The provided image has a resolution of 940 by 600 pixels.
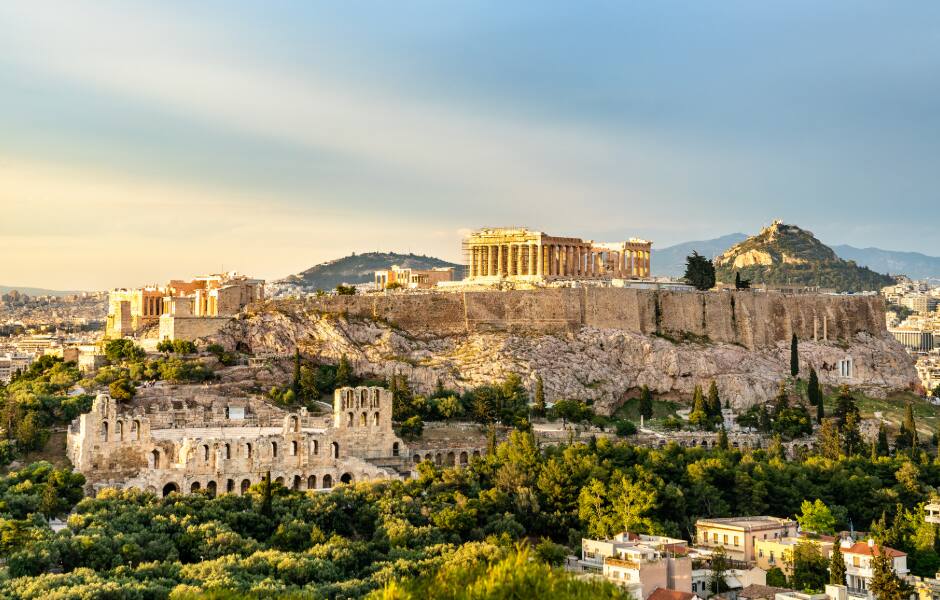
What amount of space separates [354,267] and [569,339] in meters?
126

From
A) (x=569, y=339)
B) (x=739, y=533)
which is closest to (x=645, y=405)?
(x=569, y=339)

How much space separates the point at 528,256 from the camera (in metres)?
81.4

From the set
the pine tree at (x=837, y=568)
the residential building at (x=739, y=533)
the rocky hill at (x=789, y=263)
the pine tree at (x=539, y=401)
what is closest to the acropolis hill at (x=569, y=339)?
the pine tree at (x=539, y=401)

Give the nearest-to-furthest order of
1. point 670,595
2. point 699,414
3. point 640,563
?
point 670,595 → point 640,563 → point 699,414

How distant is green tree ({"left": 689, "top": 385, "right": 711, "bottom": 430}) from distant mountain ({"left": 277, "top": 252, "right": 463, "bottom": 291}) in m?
116

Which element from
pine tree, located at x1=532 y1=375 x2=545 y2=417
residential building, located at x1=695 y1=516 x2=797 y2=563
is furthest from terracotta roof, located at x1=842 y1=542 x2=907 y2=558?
pine tree, located at x1=532 y1=375 x2=545 y2=417

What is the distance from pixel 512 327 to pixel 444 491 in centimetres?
2385

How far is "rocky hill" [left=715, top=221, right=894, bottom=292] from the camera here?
15038 centimetres

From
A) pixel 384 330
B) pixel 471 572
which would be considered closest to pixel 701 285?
pixel 384 330

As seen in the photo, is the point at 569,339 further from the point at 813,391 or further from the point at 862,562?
the point at 862,562

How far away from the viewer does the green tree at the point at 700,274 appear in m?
83.8

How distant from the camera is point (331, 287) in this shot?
7101 inches

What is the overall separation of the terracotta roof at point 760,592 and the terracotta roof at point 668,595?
2157 mm

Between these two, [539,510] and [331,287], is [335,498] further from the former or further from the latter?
[331,287]
